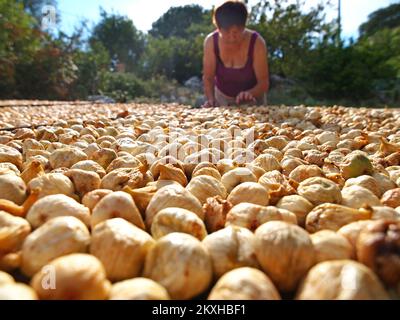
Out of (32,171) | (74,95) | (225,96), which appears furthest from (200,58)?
(32,171)

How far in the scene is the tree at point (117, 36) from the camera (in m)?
23.9

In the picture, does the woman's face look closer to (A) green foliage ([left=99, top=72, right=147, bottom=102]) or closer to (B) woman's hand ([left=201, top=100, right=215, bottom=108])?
(B) woman's hand ([left=201, top=100, right=215, bottom=108])

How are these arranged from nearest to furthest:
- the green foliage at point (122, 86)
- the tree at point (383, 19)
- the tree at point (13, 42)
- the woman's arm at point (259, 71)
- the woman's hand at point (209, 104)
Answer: the woman's arm at point (259, 71) < the woman's hand at point (209, 104) < the tree at point (13, 42) < the green foliage at point (122, 86) < the tree at point (383, 19)


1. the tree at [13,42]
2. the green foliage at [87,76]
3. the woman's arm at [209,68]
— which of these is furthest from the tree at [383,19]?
the woman's arm at [209,68]

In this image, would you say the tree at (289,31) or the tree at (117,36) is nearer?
the tree at (289,31)

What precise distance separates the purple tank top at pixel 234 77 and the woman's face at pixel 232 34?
7.9 inches

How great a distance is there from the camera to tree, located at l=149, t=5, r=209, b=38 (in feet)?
73.2

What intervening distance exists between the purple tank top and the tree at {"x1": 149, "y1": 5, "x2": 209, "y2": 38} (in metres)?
17.7

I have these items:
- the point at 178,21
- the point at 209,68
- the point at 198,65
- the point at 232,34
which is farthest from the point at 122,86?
the point at 232,34

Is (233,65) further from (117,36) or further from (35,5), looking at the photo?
(117,36)

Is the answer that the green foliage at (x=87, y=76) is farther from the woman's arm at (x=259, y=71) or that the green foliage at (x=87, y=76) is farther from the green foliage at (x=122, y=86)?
the woman's arm at (x=259, y=71)
